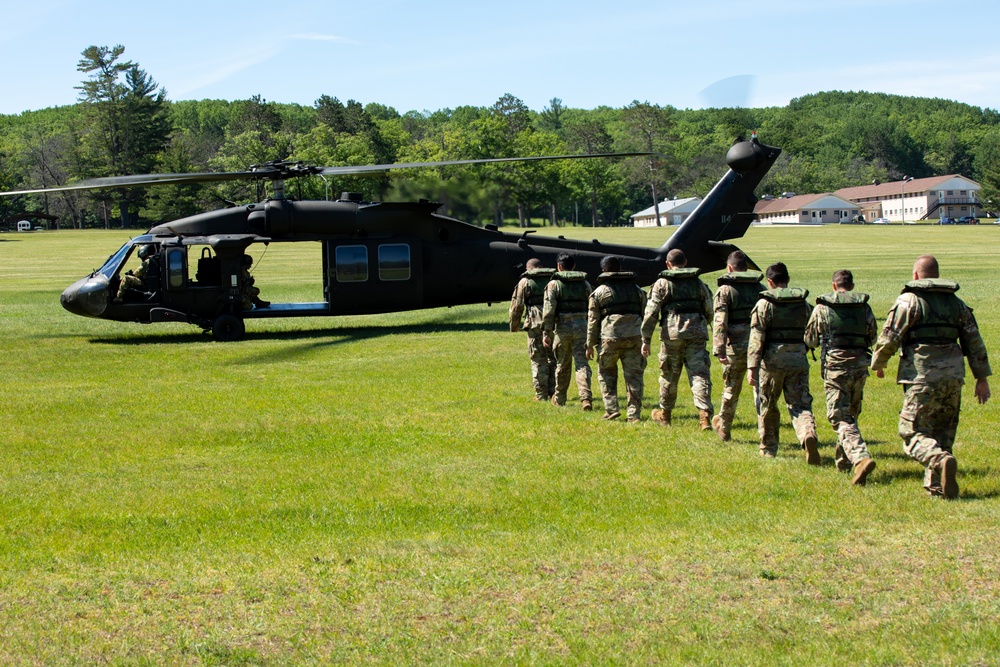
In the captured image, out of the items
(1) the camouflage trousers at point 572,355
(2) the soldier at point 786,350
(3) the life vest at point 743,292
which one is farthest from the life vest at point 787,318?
(1) the camouflage trousers at point 572,355

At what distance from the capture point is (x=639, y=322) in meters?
12.1

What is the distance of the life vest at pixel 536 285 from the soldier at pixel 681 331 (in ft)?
7.29

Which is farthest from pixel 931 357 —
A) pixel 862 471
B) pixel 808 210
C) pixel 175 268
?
pixel 808 210

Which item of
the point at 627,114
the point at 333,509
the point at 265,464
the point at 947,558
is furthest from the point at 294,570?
the point at 627,114

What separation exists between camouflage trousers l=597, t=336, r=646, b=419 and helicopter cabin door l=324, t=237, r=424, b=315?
9713mm

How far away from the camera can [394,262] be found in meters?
21.2

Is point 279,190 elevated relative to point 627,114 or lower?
lower

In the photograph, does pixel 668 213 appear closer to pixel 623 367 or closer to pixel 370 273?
pixel 370 273

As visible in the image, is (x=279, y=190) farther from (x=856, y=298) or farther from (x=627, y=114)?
(x=627, y=114)

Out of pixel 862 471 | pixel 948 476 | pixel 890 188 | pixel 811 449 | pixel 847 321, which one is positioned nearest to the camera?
pixel 948 476

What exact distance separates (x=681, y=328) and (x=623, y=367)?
3.03ft

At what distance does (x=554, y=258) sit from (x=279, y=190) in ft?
18.6

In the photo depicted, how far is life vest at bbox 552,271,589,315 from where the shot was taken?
12.8 meters

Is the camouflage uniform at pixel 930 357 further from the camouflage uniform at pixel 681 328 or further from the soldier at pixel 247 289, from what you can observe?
the soldier at pixel 247 289
